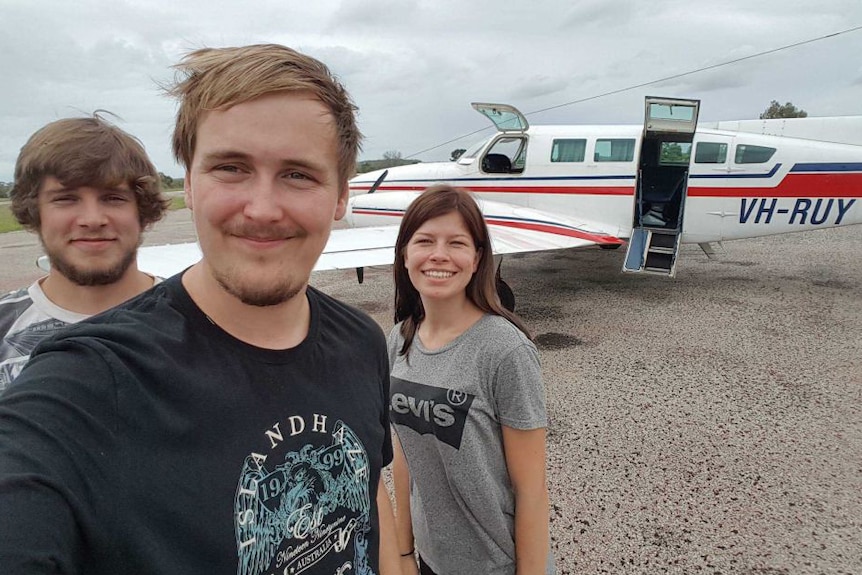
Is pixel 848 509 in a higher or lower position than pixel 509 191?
lower

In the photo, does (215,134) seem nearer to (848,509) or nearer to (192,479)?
(192,479)

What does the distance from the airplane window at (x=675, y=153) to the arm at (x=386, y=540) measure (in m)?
8.20

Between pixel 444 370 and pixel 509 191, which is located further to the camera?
pixel 509 191

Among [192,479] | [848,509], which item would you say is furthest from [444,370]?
[848,509]

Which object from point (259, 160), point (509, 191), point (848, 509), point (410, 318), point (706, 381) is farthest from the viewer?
point (509, 191)

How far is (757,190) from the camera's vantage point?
7.74 m

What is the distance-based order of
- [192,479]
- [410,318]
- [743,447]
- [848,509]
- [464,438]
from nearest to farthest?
[192,479] < [464,438] < [410,318] < [848,509] < [743,447]

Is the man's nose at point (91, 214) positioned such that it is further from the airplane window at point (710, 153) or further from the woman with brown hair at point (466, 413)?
the airplane window at point (710, 153)

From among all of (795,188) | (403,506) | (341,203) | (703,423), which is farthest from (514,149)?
(341,203)

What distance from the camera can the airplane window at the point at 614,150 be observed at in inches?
319

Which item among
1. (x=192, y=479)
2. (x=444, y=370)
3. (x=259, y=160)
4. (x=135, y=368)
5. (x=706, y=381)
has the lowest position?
(x=706, y=381)

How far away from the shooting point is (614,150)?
8195 mm

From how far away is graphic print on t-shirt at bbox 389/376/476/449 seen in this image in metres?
1.59

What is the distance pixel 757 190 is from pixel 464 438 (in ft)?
27.5
